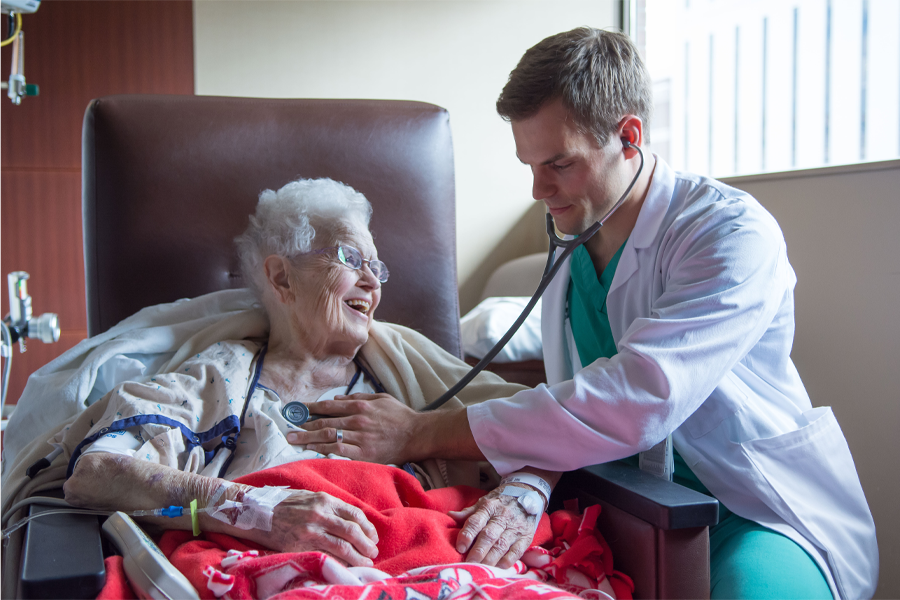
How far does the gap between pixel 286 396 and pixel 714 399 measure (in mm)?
810

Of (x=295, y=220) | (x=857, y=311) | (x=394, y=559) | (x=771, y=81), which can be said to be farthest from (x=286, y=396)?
(x=771, y=81)

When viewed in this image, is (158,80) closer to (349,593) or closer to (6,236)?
(6,236)

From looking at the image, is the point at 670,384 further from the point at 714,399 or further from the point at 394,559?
the point at 394,559

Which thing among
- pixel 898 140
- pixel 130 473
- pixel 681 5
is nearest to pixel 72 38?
pixel 130 473

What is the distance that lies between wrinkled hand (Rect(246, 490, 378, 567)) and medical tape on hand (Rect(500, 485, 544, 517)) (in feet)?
0.73

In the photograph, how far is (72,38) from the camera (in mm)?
2545

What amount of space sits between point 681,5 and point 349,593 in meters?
2.72

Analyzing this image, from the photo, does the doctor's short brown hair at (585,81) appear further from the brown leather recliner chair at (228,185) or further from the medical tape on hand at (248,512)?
the medical tape on hand at (248,512)

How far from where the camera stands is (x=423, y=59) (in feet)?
9.57

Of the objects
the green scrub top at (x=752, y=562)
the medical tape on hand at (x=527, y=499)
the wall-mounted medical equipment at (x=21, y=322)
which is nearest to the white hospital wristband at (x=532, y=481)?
the medical tape on hand at (x=527, y=499)

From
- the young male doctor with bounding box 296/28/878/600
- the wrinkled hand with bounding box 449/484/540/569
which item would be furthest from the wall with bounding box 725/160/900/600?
the wrinkled hand with bounding box 449/484/540/569

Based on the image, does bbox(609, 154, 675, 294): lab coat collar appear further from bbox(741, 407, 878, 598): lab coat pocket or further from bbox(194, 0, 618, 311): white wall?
bbox(194, 0, 618, 311): white wall

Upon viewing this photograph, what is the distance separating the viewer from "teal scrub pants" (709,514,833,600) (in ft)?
3.16

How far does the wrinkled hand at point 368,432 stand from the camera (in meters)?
1.20
